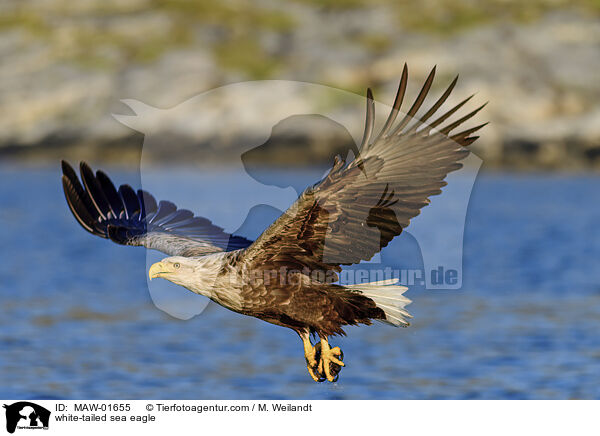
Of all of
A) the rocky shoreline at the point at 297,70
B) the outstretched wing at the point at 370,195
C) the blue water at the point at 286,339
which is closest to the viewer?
the outstretched wing at the point at 370,195

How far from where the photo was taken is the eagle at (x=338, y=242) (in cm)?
620

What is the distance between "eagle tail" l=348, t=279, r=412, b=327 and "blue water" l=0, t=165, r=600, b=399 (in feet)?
7.30

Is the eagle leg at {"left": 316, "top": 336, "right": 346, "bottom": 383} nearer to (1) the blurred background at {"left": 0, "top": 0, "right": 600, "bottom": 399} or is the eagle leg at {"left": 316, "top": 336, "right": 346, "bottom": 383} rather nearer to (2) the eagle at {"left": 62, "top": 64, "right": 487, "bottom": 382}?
(2) the eagle at {"left": 62, "top": 64, "right": 487, "bottom": 382}

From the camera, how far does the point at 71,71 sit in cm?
4466

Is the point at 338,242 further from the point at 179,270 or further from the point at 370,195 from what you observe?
the point at 179,270

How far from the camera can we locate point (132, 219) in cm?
872

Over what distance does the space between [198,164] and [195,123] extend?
374cm

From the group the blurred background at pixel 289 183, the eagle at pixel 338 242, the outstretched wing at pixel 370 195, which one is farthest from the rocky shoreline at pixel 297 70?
the outstretched wing at pixel 370 195

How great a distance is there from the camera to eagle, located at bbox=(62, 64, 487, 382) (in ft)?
20.3

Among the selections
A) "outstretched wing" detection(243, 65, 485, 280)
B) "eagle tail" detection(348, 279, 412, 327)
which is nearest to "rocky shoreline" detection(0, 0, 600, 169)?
"eagle tail" detection(348, 279, 412, 327)

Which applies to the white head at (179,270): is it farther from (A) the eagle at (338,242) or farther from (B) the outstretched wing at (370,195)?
(B) the outstretched wing at (370,195)

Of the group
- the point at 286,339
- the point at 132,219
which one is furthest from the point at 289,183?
the point at 132,219

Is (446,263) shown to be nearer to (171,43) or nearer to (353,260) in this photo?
(353,260)
